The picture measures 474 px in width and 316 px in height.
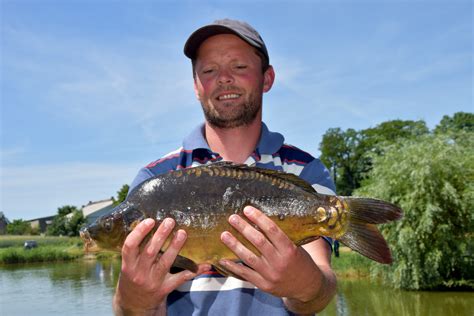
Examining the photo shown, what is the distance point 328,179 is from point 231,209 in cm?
90

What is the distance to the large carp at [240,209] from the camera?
2.62 meters

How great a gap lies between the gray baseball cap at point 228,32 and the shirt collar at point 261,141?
1.86 ft

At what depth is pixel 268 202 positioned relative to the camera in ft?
8.73

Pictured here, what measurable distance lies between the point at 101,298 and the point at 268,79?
22.2m

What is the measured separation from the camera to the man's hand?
2.47 meters

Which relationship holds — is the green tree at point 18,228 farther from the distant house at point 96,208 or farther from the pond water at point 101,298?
the pond water at point 101,298

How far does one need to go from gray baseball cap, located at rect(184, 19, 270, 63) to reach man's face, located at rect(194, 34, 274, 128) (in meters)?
0.06

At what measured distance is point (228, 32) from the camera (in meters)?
3.27

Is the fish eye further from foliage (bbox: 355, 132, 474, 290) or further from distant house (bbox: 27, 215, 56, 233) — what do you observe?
distant house (bbox: 27, 215, 56, 233)

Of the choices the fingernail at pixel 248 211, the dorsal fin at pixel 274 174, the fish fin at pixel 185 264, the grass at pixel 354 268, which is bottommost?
the grass at pixel 354 268

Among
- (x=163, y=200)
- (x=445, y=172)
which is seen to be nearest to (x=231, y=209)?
(x=163, y=200)

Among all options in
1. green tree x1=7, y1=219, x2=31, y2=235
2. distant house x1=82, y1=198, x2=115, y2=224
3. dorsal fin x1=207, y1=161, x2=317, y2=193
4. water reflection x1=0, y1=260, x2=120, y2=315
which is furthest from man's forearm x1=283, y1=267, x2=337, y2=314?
green tree x1=7, y1=219, x2=31, y2=235

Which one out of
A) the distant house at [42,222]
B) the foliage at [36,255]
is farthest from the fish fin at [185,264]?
the distant house at [42,222]

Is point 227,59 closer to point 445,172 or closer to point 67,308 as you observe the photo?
point 445,172
